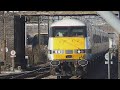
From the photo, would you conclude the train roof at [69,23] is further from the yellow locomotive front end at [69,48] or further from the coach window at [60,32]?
the yellow locomotive front end at [69,48]

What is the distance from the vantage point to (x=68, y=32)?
20.7 meters

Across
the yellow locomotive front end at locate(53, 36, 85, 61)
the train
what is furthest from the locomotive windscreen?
the yellow locomotive front end at locate(53, 36, 85, 61)

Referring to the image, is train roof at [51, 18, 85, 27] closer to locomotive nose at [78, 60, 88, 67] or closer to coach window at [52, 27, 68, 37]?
coach window at [52, 27, 68, 37]

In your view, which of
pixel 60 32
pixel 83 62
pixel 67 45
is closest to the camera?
pixel 83 62

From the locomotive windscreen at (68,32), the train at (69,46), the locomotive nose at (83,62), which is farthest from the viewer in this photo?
the locomotive windscreen at (68,32)

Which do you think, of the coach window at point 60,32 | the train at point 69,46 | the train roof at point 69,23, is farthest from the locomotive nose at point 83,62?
the train roof at point 69,23

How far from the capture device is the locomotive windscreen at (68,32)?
810 inches

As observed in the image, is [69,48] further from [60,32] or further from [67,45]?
[60,32]

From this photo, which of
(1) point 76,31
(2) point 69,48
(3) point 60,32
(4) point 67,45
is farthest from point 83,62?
(3) point 60,32

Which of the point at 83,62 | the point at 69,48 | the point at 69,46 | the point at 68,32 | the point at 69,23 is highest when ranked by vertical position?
the point at 69,23

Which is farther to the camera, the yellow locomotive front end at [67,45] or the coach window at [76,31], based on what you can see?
the coach window at [76,31]

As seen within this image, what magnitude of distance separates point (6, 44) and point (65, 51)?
1205 cm

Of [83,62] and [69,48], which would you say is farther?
[69,48]
